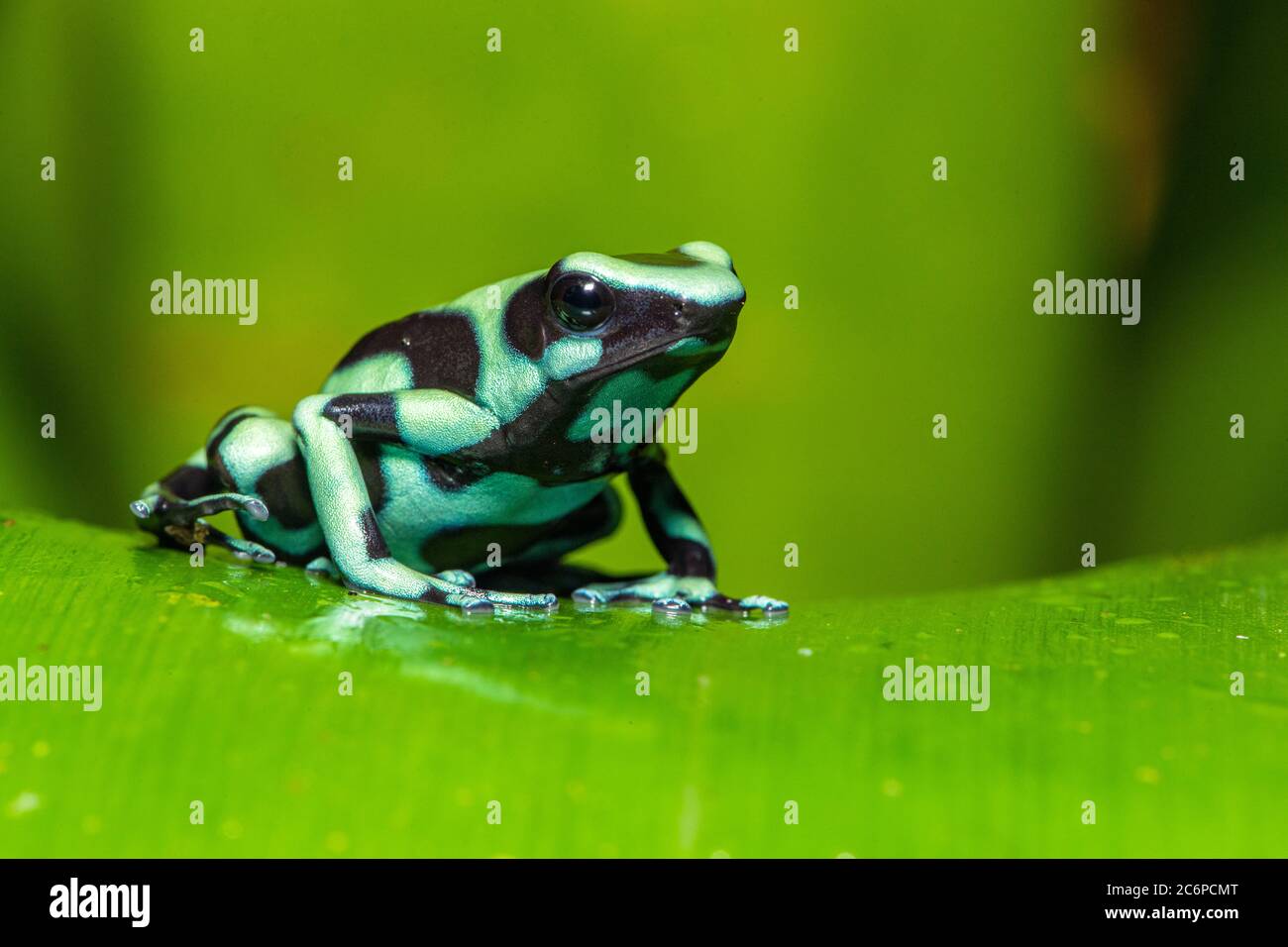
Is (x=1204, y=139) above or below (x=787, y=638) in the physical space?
above


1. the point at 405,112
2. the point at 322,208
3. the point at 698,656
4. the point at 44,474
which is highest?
the point at 405,112

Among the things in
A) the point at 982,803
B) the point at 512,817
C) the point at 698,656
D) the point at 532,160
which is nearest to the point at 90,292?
the point at 532,160

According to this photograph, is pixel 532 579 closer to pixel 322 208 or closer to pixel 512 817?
pixel 322 208

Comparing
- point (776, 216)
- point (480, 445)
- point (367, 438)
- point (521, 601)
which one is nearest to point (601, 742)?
point (521, 601)

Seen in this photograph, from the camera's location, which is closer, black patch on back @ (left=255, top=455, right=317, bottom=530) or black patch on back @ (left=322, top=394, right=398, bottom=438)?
black patch on back @ (left=322, top=394, right=398, bottom=438)

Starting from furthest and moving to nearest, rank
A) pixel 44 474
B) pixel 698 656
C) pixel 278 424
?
pixel 44 474
pixel 278 424
pixel 698 656

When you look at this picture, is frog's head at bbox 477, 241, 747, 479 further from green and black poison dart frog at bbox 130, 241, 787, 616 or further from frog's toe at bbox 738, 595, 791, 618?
frog's toe at bbox 738, 595, 791, 618

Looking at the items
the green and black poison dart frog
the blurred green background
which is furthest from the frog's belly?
the blurred green background

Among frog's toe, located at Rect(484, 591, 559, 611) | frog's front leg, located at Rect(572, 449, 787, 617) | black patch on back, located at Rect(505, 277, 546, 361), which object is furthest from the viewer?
frog's front leg, located at Rect(572, 449, 787, 617)
